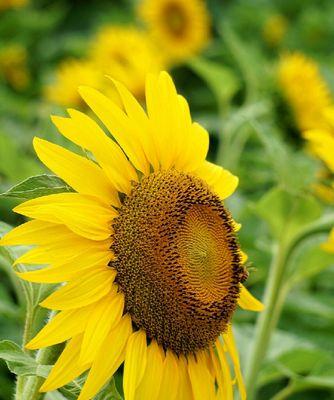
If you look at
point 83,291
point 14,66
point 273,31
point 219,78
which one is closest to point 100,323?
point 83,291

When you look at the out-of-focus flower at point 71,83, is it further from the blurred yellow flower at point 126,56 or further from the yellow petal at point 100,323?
the yellow petal at point 100,323

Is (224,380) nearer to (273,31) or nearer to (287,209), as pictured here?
(287,209)

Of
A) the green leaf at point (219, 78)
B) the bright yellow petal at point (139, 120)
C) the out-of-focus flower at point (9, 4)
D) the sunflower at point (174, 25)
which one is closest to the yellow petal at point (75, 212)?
the bright yellow petal at point (139, 120)

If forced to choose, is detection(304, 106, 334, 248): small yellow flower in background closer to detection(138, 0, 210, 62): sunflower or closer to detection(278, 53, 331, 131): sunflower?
detection(278, 53, 331, 131): sunflower

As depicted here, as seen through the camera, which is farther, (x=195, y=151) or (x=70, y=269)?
(x=195, y=151)

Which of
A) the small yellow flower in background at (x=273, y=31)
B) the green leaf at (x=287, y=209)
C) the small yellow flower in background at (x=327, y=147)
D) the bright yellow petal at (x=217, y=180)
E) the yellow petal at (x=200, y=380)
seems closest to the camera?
the yellow petal at (x=200, y=380)
